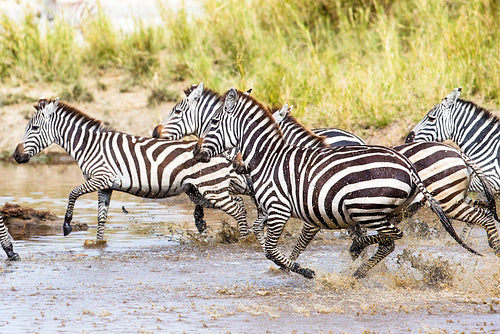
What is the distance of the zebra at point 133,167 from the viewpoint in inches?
370

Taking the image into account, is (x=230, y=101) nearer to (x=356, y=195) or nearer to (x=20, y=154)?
(x=356, y=195)

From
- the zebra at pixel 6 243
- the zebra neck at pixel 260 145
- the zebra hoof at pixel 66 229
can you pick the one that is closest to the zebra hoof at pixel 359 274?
the zebra neck at pixel 260 145

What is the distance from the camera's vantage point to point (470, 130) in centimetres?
999

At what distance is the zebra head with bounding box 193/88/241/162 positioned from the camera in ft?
24.2

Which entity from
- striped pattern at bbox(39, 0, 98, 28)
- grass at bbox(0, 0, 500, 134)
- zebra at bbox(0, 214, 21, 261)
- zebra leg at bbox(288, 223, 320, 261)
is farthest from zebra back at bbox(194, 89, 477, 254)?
striped pattern at bbox(39, 0, 98, 28)

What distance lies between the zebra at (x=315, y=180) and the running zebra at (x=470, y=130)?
317 centimetres

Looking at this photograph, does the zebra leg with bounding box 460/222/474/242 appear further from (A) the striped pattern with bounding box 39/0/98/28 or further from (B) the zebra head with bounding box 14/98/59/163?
(A) the striped pattern with bounding box 39/0/98/28

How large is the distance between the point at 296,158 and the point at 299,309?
5.43ft

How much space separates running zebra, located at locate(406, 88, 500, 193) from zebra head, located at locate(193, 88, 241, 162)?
3.52 metres

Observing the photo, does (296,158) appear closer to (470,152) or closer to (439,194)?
(439,194)

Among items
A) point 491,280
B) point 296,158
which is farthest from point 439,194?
point 296,158

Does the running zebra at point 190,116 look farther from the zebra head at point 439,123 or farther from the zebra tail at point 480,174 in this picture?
the zebra tail at point 480,174

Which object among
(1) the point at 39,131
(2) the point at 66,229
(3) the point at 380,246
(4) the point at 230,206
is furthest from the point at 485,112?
(1) the point at 39,131

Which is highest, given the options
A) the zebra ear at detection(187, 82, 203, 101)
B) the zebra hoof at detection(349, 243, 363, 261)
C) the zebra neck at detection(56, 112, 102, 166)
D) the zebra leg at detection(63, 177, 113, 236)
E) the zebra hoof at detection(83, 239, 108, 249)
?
the zebra ear at detection(187, 82, 203, 101)
